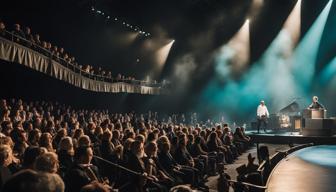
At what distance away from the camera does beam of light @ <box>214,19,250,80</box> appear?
3031 centimetres

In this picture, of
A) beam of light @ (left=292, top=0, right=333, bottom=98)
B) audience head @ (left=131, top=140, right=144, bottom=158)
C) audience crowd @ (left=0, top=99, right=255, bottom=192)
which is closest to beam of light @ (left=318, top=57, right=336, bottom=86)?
beam of light @ (left=292, top=0, right=333, bottom=98)

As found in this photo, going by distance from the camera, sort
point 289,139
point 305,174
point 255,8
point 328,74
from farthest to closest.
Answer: point 255,8 → point 328,74 → point 289,139 → point 305,174

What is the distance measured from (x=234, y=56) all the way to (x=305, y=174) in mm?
21220

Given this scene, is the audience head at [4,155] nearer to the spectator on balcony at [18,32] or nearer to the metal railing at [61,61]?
the metal railing at [61,61]

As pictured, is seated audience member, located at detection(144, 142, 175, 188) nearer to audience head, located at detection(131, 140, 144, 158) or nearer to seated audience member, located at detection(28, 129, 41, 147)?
audience head, located at detection(131, 140, 144, 158)

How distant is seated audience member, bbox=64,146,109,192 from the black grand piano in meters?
17.8

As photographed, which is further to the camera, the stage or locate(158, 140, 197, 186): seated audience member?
the stage

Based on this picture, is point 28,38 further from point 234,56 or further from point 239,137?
point 234,56

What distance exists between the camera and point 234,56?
3048 centimetres

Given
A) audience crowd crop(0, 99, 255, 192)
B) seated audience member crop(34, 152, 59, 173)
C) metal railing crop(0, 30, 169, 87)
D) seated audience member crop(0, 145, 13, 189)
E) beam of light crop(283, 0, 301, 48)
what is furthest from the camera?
beam of light crop(283, 0, 301, 48)

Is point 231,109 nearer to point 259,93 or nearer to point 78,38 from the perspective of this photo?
point 259,93

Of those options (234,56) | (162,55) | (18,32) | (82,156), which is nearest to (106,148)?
(82,156)

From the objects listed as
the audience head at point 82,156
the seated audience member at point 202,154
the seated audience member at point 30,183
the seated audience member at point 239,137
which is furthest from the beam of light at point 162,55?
the seated audience member at point 30,183

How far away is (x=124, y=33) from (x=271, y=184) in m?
22.8
